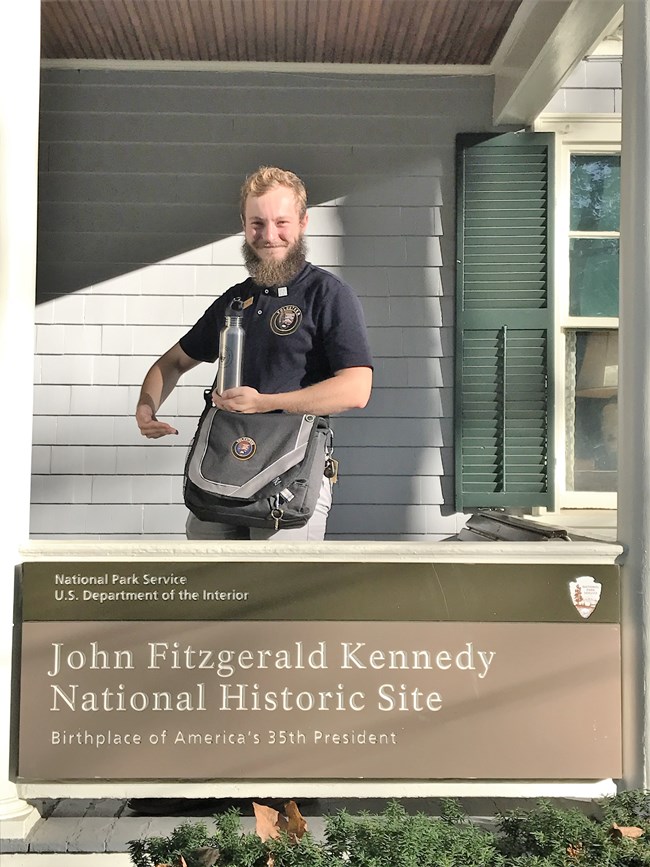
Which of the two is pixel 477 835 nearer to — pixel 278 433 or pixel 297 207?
pixel 278 433

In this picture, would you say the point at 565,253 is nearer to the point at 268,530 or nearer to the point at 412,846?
the point at 268,530

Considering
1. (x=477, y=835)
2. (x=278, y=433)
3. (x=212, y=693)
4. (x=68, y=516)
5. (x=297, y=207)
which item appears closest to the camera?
(x=477, y=835)

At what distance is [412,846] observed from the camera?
8.36 feet

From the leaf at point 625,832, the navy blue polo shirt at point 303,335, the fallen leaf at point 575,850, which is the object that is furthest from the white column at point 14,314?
the leaf at point 625,832

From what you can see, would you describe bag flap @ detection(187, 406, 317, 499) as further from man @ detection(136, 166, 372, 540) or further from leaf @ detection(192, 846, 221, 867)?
leaf @ detection(192, 846, 221, 867)

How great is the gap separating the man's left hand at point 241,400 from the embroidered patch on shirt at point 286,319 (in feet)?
0.90

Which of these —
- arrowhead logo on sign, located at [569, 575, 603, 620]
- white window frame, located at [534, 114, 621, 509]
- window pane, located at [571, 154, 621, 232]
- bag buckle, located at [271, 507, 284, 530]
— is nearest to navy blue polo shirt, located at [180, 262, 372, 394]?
bag buckle, located at [271, 507, 284, 530]

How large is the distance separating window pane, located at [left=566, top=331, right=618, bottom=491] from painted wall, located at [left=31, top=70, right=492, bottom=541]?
67 cm

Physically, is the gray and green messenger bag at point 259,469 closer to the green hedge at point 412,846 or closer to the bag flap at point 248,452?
the bag flap at point 248,452

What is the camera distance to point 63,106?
5000 mm

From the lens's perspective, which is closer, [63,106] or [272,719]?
[272,719]

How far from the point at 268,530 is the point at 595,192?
287 cm

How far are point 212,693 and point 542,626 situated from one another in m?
1.11

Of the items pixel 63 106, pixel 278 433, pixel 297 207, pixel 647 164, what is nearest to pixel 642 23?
pixel 647 164
